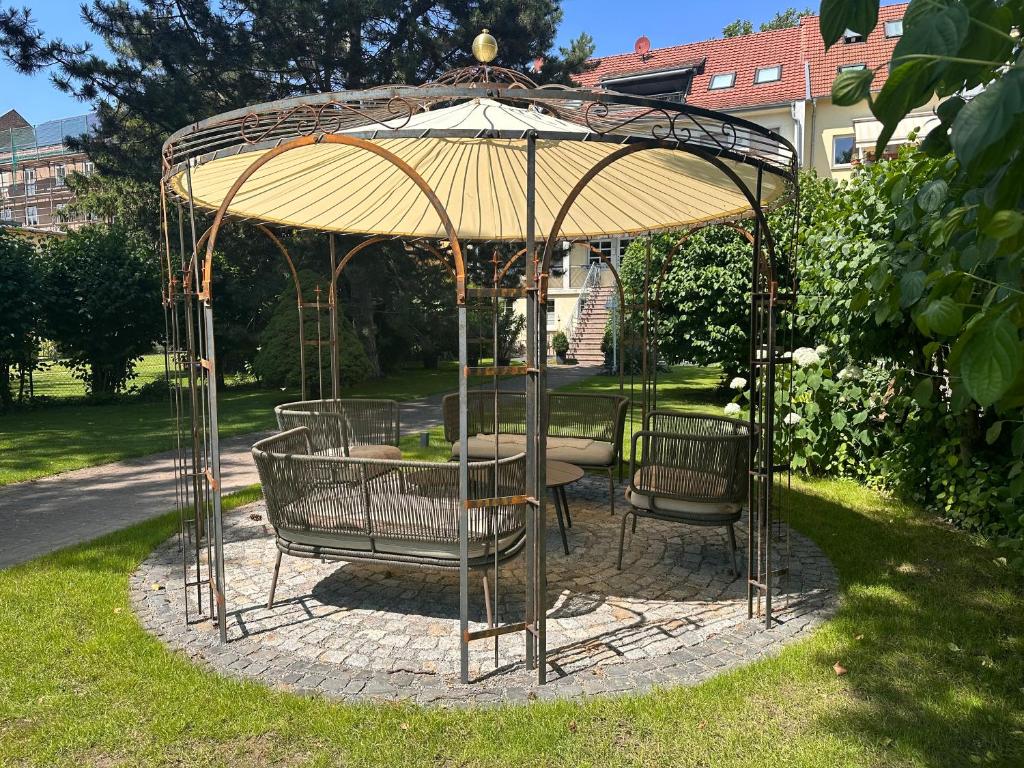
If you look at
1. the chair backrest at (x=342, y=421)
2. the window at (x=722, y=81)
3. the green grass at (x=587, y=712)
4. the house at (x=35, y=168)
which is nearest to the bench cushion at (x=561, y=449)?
the chair backrest at (x=342, y=421)

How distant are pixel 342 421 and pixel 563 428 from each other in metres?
2.28

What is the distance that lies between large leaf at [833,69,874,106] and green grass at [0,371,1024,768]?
2.55m

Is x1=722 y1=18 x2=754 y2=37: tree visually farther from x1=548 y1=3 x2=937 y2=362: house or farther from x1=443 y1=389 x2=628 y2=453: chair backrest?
x1=443 y1=389 x2=628 y2=453: chair backrest

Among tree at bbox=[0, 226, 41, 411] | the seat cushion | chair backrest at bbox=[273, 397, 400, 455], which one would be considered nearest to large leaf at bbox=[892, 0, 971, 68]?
the seat cushion

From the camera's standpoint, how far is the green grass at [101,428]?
8891 millimetres

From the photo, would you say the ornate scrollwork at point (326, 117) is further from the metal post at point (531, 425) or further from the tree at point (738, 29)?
the tree at point (738, 29)

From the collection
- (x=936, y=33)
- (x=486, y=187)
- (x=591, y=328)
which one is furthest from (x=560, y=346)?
(x=936, y=33)

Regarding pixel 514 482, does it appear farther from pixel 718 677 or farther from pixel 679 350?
pixel 679 350

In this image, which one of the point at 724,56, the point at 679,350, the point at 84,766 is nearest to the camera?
the point at 84,766

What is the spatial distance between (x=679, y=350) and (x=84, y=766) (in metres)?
11.5

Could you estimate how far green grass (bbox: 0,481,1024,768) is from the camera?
9.45ft

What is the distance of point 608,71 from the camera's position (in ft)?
91.7

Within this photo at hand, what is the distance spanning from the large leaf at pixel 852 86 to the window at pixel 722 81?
86.6 feet

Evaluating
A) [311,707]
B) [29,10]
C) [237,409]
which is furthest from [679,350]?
[29,10]
